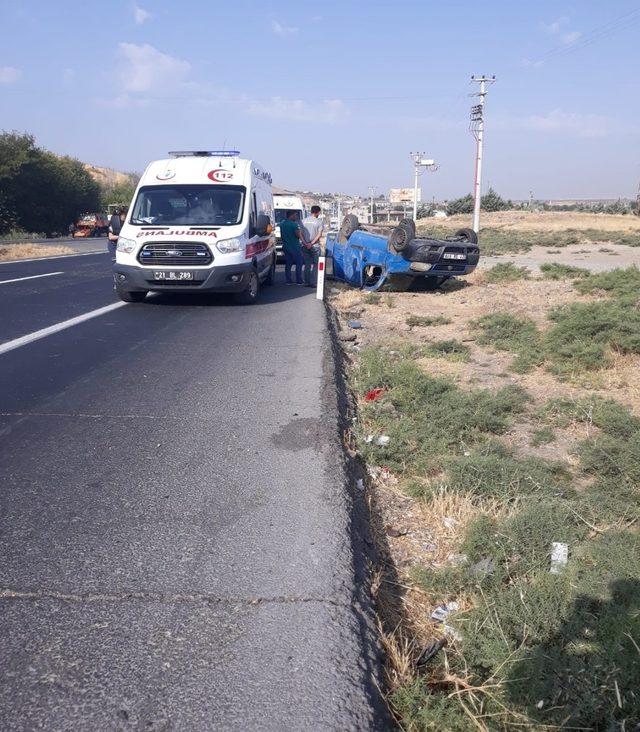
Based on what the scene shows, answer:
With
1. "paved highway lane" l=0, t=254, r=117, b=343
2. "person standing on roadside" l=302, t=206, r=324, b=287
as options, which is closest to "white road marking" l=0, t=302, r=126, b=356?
"paved highway lane" l=0, t=254, r=117, b=343

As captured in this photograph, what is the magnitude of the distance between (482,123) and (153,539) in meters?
39.9

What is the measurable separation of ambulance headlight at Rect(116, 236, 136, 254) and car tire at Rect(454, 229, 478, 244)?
310 inches

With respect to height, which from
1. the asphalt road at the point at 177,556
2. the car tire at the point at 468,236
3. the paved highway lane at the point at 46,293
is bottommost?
the asphalt road at the point at 177,556

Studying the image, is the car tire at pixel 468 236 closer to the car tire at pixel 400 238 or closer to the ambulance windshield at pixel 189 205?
the car tire at pixel 400 238

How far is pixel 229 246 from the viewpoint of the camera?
11.4m

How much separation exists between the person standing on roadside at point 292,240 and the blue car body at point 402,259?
3.96 feet

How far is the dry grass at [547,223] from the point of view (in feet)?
171

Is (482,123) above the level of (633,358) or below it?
above

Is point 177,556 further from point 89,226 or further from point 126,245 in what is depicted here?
point 89,226

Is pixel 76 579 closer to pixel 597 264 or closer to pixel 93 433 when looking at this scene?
pixel 93 433

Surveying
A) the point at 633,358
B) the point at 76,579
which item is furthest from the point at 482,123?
the point at 76,579

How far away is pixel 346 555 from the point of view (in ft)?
11.1

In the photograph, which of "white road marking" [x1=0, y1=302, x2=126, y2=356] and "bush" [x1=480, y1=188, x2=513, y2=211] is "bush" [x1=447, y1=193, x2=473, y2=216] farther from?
"white road marking" [x1=0, y1=302, x2=126, y2=356]

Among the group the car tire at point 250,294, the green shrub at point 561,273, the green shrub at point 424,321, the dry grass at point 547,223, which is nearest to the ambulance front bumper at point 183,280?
the car tire at point 250,294
